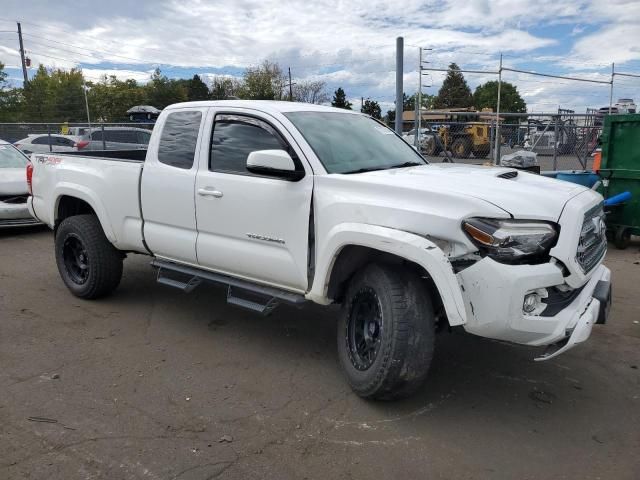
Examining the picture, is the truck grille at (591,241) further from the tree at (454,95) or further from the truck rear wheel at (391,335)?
the tree at (454,95)

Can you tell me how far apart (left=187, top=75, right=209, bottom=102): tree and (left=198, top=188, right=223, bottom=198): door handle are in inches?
3041

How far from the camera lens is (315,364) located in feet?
14.1

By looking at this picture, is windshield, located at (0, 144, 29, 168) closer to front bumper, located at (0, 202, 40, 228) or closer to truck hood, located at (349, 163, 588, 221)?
front bumper, located at (0, 202, 40, 228)

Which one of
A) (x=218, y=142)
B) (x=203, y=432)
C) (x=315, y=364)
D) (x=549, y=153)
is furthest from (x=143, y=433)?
(x=549, y=153)

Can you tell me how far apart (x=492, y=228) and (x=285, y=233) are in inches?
57.6

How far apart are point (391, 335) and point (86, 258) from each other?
12.1 ft

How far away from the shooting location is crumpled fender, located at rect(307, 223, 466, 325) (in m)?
3.07

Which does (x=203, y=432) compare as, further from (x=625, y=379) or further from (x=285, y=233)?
(x=625, y=379)

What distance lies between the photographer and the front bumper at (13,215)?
29.8 feet

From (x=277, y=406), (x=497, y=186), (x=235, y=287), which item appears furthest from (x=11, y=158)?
(x=497, y=186)

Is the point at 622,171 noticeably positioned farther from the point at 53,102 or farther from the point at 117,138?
the point at 53,102

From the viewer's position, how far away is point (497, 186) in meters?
3.44

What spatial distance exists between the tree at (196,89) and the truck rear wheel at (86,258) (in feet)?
248

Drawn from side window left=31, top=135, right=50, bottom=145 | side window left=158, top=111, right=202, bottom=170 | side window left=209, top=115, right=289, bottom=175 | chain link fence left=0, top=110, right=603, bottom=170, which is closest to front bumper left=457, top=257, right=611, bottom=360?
side window left=209, top=115, right=289, bottom=175
